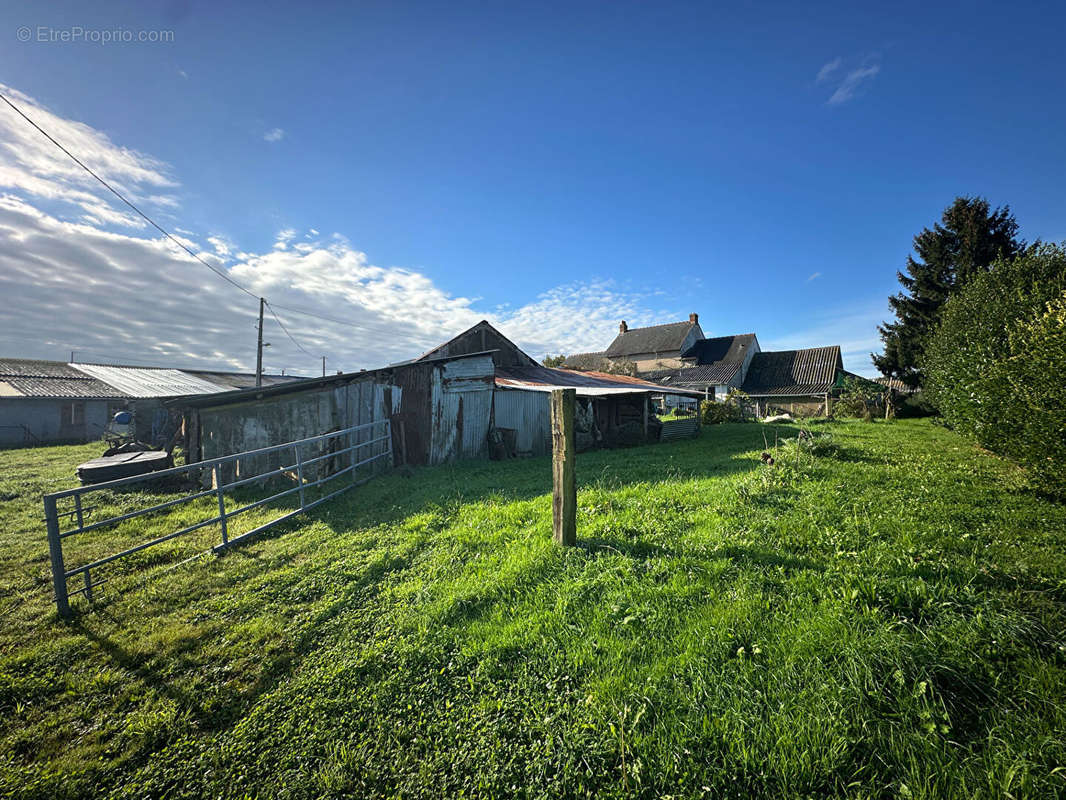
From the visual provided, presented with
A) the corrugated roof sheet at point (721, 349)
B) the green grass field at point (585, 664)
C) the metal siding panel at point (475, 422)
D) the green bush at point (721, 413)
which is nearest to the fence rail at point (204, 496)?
the green grass field at point (585, 664)

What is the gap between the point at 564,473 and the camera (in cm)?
452

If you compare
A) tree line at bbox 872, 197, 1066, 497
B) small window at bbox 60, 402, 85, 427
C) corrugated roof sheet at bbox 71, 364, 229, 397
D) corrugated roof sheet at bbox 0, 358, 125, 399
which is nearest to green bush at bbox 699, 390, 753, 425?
tree line at bbox 872, 197, 1066, 497

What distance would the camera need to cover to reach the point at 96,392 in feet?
79.6

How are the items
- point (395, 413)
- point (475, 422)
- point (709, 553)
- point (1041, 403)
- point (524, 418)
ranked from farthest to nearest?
point (524, 418), point (475, 422), point (395, 413), point (1041, 403), point (709, 553)

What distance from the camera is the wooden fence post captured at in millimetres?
4469

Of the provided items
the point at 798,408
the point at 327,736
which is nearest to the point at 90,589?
the point at 327,736

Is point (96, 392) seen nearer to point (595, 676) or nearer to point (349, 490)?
point (349, 490)

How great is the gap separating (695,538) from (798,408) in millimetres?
27765

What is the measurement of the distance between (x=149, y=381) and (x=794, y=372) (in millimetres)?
46478

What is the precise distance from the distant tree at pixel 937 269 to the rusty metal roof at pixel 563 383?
653 inches

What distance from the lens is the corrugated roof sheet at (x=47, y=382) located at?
22203 millimetres

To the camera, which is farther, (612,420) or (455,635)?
(612,420)

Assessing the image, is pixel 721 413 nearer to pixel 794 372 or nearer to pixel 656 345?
pixel 794 372

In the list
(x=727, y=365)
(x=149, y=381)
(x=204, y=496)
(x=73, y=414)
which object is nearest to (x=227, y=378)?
(x=149, y=381)
